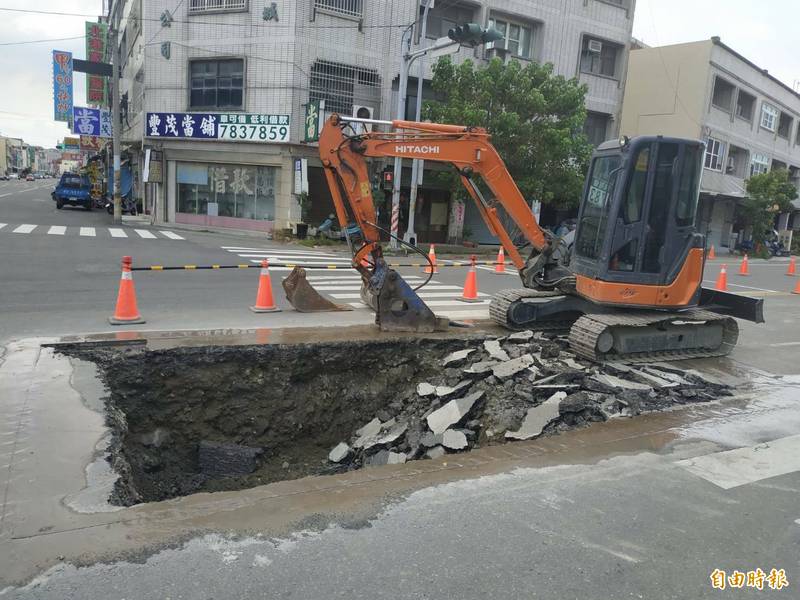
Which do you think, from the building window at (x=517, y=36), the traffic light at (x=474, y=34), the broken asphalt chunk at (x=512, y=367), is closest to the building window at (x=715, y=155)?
the building window at (x=517, y=36)

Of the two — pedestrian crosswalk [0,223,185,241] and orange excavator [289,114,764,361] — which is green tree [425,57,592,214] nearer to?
pedestrian crosswalk [0,223,185,241]

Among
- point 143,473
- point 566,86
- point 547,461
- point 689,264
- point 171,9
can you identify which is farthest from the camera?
point 171,9

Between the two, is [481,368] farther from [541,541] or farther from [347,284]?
→ [347,284]

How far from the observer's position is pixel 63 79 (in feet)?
121

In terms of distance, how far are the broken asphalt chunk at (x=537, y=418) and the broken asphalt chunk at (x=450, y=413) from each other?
685 millimetres

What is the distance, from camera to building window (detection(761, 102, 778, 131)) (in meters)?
39.0

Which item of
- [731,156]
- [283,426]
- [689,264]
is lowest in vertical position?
[283,426]

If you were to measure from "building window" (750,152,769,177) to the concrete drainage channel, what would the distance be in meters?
37.6

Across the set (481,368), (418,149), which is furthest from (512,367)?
(418,149)

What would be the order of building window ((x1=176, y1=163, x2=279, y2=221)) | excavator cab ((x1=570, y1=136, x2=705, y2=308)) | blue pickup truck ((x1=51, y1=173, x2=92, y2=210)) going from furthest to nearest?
blue pickup truck ((x1=51, y1=173, x2=92, y2=210)) < building window ((x1=176, y1=163, x2=279, y2=221)) < excavator cab ((x1=570, y1=136, x2=705, y2=308))

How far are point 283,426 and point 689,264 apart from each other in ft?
19.4

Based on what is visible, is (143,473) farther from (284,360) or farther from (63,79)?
(63,79)

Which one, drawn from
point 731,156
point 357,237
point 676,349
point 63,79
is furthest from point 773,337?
point 63,79

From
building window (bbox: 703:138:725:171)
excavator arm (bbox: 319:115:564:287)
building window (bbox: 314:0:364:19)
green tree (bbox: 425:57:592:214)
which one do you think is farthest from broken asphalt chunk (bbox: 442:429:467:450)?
building window (bbox: 703:138:725:171)
